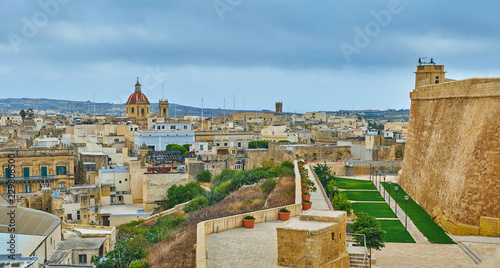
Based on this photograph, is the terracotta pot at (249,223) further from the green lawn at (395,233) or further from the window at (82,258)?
the window at (82,258)

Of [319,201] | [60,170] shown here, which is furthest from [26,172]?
[319,201]

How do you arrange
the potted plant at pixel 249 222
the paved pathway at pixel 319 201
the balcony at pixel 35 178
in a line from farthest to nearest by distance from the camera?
1. the balcony at pixel 35 178
2. the paved pathway at pixel 319 201
3. the potted plant at pixel 249 222

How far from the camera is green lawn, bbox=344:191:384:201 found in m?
Result: 24.7

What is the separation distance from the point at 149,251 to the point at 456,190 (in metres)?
9.72

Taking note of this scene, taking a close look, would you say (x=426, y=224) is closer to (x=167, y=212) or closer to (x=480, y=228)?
(x=480, y=228)

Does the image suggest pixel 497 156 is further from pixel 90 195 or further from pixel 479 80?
pixel 90 195

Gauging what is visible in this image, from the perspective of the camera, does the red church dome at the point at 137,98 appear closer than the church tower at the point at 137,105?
No

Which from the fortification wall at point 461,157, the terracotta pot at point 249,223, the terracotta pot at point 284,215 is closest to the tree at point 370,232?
the terracotta pot at point 284,215

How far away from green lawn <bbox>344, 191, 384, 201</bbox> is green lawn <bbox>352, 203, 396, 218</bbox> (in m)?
1.42

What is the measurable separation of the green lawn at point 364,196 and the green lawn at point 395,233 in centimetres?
519

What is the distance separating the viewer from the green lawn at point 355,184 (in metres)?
29.1

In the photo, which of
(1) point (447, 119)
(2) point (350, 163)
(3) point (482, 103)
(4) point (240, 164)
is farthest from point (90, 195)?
(3) point (482, 103)

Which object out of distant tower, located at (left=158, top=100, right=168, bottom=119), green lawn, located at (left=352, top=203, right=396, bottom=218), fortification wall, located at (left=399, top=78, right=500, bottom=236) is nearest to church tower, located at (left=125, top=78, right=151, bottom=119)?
distant tower, located at (left=158, top=100, right=168, bottom=119)

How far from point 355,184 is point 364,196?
15.6 ft
